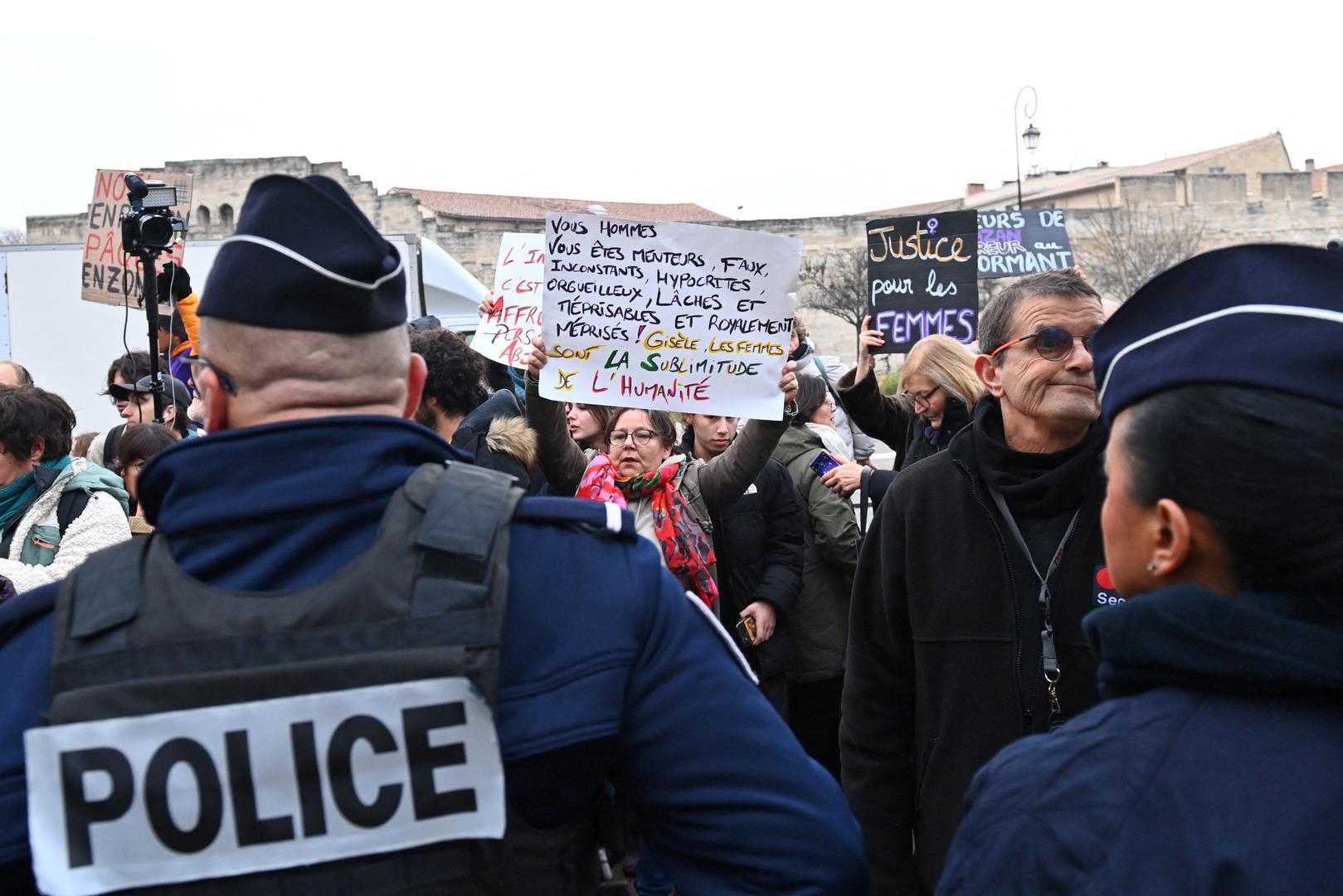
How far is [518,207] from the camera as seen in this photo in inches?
2346

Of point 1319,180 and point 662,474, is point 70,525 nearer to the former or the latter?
point 662,474

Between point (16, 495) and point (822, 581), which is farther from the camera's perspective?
point (822, 581)

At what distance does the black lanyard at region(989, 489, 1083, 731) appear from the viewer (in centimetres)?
268

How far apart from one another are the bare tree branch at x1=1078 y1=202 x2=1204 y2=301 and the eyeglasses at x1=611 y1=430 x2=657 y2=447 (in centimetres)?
3967

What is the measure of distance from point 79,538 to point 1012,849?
4.07 metres

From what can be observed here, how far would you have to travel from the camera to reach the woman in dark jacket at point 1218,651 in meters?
1.24

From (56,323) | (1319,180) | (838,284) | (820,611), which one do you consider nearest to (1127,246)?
(838,284)

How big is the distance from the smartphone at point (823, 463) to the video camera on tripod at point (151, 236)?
3026 mm

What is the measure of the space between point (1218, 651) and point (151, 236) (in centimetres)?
561

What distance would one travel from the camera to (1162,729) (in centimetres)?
130

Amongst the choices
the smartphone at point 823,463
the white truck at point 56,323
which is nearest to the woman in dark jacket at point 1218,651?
the smartphone at point 823,463

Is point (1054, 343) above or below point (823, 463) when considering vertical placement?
above

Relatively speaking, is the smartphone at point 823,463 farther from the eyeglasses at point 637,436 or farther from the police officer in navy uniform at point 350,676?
the police officer in navy uniform at point 350,676

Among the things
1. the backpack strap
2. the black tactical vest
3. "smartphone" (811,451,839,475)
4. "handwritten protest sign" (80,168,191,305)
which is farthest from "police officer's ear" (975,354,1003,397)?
"handwritten protest sign" (80,168,191,305)
